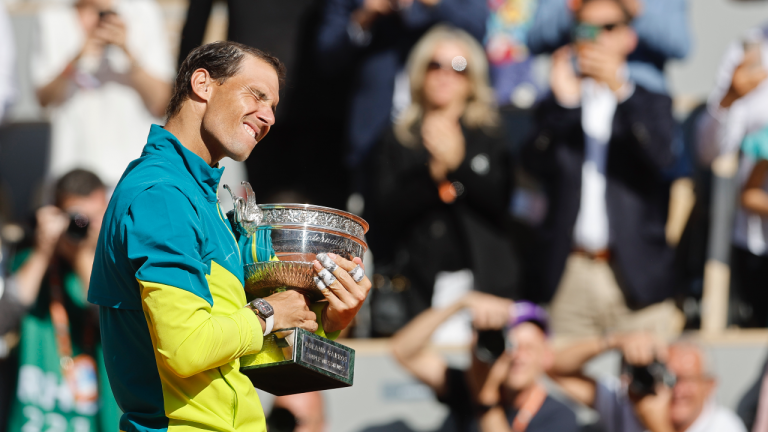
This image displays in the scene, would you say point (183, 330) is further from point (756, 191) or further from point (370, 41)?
point (756, 191)

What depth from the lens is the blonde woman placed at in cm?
537

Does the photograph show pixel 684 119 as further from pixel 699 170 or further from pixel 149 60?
pixel 149 60

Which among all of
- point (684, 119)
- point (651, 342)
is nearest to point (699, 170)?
point (684, 119)

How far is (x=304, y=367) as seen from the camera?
254cm

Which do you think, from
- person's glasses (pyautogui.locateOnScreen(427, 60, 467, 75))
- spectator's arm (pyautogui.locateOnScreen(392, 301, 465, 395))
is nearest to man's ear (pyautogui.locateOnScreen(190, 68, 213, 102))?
spectator's arm (pyautogui.locateOnScreen(392, 301, 465, 395))

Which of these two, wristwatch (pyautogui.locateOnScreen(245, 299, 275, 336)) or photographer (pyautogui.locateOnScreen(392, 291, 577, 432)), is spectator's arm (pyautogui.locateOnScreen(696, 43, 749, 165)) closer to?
photographer (pyautogui.locateOnScreen(392, 291, 577, 432))

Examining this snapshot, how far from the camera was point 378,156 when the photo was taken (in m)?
5.57

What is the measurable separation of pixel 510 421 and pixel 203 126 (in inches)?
117

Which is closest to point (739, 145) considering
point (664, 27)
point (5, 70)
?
point (664, 27)

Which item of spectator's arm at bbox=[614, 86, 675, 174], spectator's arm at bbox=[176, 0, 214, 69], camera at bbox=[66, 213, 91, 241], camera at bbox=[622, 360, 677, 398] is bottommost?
camera at bbox=[622, 360, 677, 398]

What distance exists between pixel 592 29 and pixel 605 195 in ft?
2.86

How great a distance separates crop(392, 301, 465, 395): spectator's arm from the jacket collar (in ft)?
9.18

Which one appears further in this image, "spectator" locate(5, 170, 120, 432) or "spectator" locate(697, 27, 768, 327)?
"spectator" locate(697, 27, 768, 327)

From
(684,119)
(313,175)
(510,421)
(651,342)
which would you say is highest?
(684,119)
